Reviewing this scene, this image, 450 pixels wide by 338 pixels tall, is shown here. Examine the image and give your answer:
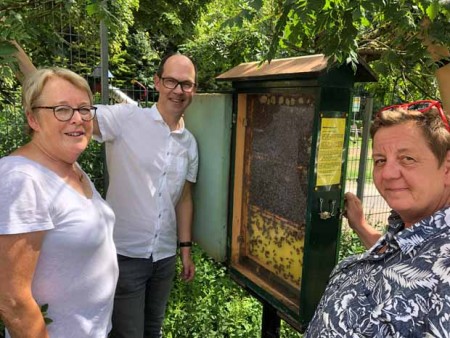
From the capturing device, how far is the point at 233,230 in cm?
222

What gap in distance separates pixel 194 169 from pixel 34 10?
132 centimetres

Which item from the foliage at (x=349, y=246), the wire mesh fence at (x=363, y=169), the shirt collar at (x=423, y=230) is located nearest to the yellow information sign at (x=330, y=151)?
the shirt collar at (x=423, y=230)

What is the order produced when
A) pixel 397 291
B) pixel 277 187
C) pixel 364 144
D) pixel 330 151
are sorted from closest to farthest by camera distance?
pixel 397 291, pixel 330 151, pixel 277 187, pixel 364 144

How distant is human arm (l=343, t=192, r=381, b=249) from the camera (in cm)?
179

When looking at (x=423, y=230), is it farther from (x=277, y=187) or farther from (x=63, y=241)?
(x=63, y=241)

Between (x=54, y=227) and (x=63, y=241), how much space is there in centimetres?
7

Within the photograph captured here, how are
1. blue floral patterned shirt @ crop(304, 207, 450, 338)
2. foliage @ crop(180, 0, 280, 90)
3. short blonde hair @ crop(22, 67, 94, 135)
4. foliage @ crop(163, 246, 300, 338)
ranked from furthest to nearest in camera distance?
foliage @ crop(180, 0, 280, 90), foliage @ crop(163, 246, 300, 338), short blonde hair @ crop(22, 67, 94, 135), blue floral patterned shirt @ crop(304, 207, 450, 338)

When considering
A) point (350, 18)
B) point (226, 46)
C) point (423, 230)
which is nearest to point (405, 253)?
point (423, 230)

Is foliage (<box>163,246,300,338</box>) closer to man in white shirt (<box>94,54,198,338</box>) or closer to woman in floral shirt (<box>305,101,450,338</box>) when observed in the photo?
man in white shirt (<box>94,54,198,338</box>)

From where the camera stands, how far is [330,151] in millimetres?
1653

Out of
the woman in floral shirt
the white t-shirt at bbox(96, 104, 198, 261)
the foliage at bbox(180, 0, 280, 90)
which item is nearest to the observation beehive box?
the woman in floral shirt

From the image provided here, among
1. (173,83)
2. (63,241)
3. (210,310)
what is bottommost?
(210,310)

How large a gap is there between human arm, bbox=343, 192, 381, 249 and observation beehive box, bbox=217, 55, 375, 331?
0.41ft

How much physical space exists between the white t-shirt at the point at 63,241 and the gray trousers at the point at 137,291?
0.46 metres
